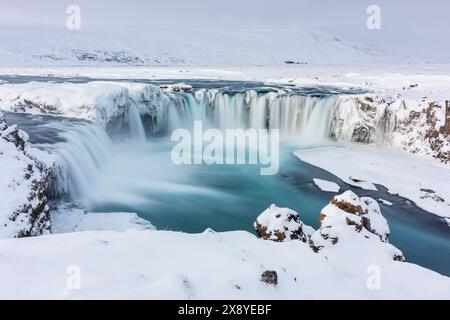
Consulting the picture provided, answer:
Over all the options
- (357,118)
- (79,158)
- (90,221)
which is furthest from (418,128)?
(90,221)

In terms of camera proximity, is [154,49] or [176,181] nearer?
[176,181]

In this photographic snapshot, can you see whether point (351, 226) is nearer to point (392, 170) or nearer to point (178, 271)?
point (178, 271)

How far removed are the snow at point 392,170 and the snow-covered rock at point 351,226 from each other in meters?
5.22

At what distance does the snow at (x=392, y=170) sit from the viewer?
1370 cm

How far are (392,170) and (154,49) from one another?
11404cm

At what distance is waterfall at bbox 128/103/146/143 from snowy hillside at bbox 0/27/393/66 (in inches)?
2570

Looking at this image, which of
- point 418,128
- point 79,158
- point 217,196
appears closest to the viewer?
point 79,158

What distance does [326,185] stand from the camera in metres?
15.2

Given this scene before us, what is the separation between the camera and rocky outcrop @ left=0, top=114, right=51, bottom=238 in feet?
23.9

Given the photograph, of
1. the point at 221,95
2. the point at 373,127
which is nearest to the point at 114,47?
the point at 221,95

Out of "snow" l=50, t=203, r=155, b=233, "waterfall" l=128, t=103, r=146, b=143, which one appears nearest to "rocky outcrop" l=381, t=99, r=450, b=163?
"waterfall" l=128, t=103, r=146, b=143

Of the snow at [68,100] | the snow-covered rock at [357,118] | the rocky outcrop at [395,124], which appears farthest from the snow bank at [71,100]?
the rocky outcrop at [395,124]

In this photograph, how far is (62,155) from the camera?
490 inches

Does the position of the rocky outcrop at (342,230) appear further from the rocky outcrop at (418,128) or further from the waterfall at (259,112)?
the waterfall at (259,112)
